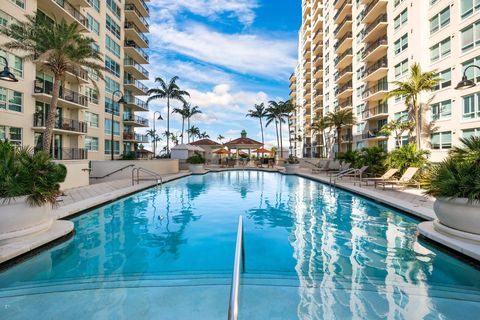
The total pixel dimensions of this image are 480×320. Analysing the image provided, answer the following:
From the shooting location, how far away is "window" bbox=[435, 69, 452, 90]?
70.0ft

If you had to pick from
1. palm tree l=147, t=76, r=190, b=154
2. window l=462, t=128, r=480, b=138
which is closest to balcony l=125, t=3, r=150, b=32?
palm tree l=147, t=76, r=190, b=154

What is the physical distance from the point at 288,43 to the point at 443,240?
78.9 m

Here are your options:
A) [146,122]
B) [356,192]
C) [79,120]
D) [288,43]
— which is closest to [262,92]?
[288,43]

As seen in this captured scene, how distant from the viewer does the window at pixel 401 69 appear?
88.0 feet

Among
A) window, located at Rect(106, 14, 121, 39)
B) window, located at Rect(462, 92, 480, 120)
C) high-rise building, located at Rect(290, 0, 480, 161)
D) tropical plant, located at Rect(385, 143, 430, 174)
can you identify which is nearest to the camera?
tropical plant, located at Rect(385, 143, 430, 174)

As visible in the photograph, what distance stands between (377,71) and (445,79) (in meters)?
9.72

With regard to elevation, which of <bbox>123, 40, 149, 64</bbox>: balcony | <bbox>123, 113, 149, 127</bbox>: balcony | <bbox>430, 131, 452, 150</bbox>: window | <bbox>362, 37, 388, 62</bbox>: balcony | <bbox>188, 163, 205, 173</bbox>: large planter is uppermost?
<bbox>123, 40, 149, 64</bbox>: balcony

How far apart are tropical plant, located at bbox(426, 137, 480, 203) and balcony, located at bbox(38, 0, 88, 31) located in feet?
85.8

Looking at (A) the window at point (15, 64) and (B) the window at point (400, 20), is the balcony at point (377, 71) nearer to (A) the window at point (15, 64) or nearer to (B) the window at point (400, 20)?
(B) the window at point (400, 20)

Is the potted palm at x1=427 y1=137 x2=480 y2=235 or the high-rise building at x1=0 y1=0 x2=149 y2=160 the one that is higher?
the high-rise building at x1=0 y1=0 x2=149 y2=160

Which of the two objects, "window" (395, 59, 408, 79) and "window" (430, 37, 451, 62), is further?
"window" (395, 59, 408, 79)

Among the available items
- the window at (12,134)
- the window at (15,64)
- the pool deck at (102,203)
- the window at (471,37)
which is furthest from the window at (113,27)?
the window at (471,37)

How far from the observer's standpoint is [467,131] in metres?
19.7

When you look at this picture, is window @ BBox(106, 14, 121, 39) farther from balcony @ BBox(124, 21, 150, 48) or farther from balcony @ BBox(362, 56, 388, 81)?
balcony @ BBox(362, 56, 388, 81)
